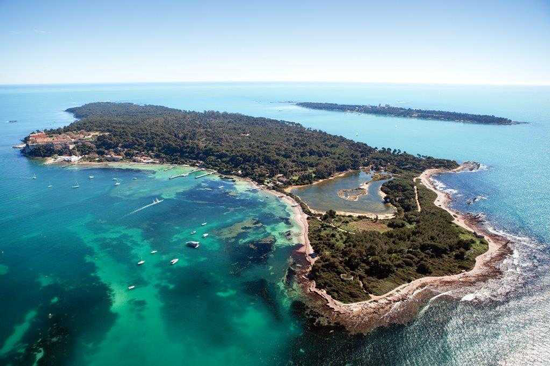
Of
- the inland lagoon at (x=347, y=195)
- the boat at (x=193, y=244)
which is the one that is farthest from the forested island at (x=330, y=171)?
the boat at (x=193, y=244)

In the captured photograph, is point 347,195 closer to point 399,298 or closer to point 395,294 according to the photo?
point 395,294

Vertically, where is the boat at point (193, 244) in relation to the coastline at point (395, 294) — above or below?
below

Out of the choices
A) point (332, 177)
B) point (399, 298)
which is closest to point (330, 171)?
point (332, 177)

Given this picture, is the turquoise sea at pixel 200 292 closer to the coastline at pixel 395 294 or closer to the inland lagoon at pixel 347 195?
the coastline at pixel 395 294

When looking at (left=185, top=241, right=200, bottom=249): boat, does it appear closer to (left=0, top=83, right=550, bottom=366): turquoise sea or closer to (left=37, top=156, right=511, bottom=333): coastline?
(left=0, top=83, right=550, bottom=366): turquoise sea

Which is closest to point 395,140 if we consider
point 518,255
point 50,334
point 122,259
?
point 518,255
